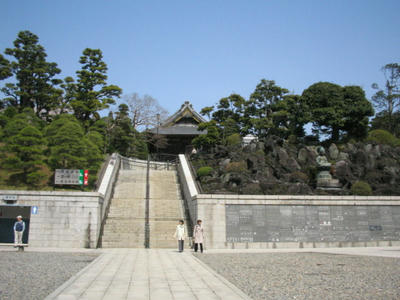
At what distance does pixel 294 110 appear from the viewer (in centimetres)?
3272

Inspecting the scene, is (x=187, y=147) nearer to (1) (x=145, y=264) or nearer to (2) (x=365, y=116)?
(2) (x=365, y=116)

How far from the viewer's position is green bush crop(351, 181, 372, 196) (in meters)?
19.2

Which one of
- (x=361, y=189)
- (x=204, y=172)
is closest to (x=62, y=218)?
(x=204, y=172)

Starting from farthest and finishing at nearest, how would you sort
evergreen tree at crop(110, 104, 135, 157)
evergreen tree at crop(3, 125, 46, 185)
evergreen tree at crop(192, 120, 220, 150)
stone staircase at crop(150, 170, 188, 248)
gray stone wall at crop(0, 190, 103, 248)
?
evergreen tree at crop(110, 104, 135, 157) < evergreen tree at crop(192, 120, 220, 150) < evergreen tree at crop(3, 125, 46, 185) < stone staircase at crop(150, 170, 188, 248) < gray stone wall at crop(0, 190, 103, 248)

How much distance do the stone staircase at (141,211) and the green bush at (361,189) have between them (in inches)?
366

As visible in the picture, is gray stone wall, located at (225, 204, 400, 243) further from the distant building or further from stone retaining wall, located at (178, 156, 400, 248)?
the distant building

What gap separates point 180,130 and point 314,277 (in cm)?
3447

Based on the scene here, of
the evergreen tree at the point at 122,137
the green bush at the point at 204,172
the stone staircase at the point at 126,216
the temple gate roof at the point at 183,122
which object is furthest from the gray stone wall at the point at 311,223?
the temple gate roof at the point at 183,122

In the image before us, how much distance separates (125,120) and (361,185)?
21.9 metres

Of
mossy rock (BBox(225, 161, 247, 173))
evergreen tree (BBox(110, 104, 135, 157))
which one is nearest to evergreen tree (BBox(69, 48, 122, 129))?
evergreen tree (BBox(110, 104, 135, 157))

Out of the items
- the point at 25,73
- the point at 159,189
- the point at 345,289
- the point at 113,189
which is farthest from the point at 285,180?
the point at 25,73

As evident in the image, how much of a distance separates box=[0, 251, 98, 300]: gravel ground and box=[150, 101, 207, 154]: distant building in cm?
2894

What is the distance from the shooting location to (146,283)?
7707 millimetres

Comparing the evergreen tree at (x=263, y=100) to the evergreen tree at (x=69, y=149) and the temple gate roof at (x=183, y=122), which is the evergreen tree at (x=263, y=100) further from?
the evergreen tree at (x=69, y=149)
